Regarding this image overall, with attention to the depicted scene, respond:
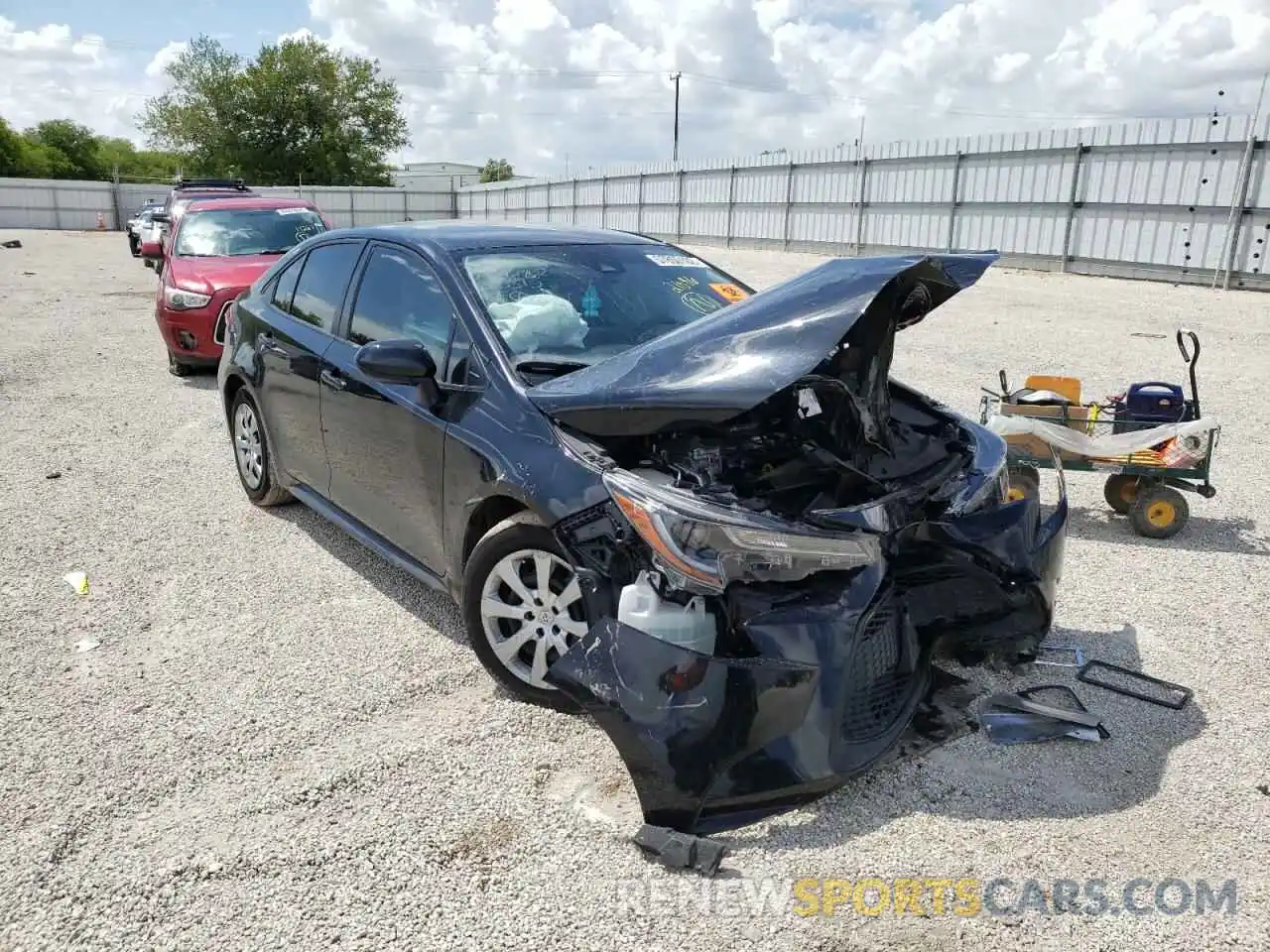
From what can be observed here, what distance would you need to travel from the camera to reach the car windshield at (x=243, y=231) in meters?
10.4

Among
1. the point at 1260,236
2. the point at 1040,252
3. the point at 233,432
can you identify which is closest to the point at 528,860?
the point at 233,432

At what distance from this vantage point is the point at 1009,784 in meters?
2.92

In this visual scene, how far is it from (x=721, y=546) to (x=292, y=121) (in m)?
62.4

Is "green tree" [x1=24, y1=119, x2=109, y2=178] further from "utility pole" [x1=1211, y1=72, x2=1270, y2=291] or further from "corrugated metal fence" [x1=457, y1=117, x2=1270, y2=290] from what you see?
"utility pole" [x1=1211, y1=72, x2=1270, y2=291]

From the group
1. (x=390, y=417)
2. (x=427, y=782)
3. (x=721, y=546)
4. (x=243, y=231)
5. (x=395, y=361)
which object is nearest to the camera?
(x=721, y=546)

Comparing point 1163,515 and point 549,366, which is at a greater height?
point 549,366

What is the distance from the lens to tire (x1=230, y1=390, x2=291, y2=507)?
5324mm

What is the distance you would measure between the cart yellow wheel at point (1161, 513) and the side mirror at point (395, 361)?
12.7ft

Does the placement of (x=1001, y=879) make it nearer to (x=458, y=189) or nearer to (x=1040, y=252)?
(x=1040, y=252)

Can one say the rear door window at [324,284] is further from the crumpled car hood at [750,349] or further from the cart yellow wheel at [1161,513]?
the cart yellow wheel at [1161,513]

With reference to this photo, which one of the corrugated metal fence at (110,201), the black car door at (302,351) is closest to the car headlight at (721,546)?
the black car door at (302,351)

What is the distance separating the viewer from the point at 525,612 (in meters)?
3.26

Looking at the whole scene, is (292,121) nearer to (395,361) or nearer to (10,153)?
(10,153)

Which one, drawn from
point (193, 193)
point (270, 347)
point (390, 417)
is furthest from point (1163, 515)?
point (193, 193)
